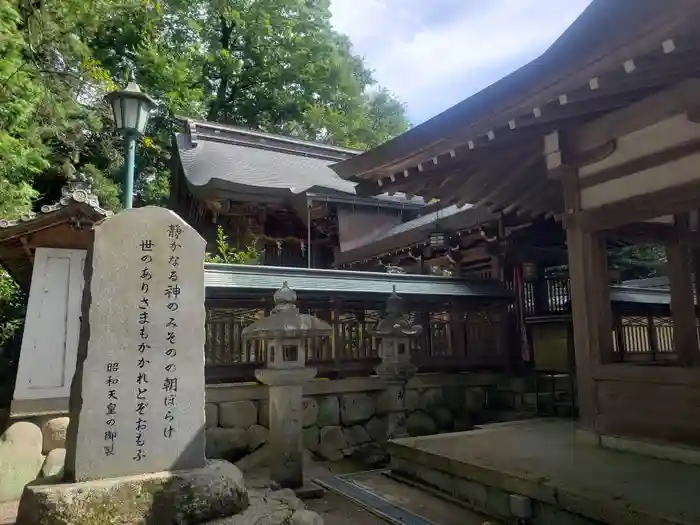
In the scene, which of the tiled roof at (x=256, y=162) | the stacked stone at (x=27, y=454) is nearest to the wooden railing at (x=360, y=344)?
the stacked stone at (x=27, y=454)

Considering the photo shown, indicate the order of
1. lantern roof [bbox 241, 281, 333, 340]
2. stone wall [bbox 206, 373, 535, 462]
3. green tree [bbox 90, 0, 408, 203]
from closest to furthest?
lantern roof [bbox 241, 281, 333, 340] < stone wall [bbox 206, 373, 535, 462] < green tree [bbox 90, 0, 408, 203]

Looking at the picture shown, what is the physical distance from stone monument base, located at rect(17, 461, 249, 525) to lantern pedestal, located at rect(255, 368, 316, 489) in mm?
2193

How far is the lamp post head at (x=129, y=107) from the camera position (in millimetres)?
5355

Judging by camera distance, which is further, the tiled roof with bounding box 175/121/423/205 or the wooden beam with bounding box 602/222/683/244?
the tiled roof with bounding box 175/121/423/205

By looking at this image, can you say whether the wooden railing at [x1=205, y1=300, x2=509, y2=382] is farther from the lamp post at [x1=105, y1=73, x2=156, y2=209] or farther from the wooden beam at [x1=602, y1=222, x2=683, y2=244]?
the wooden beam at [x1=602, y1=222, x2=683, y2=244]

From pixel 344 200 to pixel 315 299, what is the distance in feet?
16.8

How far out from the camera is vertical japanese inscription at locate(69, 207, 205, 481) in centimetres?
355

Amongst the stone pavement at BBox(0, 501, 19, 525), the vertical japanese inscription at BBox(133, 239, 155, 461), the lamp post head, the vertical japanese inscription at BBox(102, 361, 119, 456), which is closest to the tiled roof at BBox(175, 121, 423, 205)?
the lamp post head

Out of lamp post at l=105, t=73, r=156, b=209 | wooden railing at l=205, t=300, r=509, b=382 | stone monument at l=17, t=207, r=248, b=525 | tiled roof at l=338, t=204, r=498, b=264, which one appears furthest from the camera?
tiled roof at l=338, t=204, r=498, b=264

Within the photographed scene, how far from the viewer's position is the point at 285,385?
6.04m

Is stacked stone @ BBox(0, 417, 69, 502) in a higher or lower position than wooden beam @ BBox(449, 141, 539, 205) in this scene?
lower

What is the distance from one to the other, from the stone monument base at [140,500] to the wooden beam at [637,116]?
14.4 feet

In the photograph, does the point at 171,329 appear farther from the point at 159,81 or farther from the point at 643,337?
the point at 159,81

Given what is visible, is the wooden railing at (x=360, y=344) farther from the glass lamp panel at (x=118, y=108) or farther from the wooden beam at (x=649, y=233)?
the wooden beam at (x=649, y=233)
